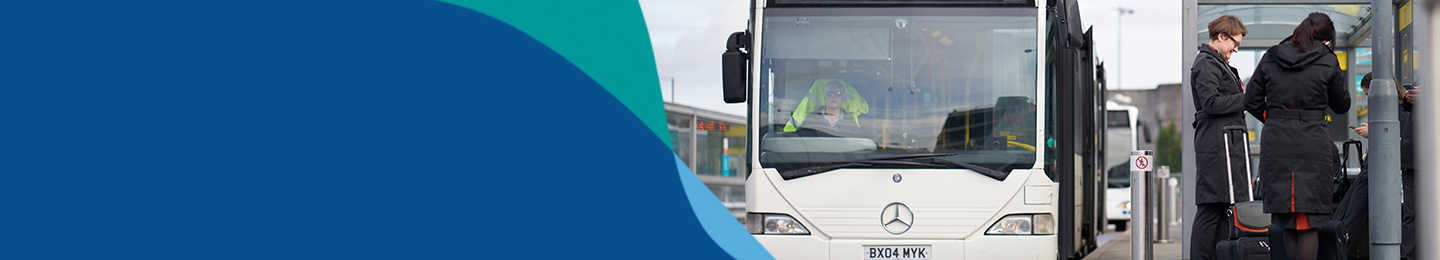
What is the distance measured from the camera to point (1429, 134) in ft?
5.86

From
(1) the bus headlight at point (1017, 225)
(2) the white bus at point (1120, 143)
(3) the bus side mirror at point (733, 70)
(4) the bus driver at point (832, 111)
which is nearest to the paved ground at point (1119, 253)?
(1) the bus headlight at point (1017, 225)

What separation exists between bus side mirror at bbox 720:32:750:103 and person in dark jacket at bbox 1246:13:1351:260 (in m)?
2.88

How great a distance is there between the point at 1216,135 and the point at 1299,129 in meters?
0.83

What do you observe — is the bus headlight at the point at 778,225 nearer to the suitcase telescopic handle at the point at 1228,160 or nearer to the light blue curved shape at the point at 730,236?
the light blue curved shape at the point at 730,236

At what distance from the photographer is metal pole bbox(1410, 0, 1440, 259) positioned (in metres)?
1.77

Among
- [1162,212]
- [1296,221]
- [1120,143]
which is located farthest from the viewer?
[1120,143]

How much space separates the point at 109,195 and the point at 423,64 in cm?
399

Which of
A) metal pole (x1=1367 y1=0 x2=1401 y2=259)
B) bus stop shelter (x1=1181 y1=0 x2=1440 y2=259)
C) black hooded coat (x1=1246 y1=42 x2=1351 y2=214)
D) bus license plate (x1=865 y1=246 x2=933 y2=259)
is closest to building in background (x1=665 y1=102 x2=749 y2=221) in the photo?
bus stop shelter (x1=1181 y1=0 x2=1440 y2=259)

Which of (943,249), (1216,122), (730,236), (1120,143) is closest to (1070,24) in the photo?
(1216,122)

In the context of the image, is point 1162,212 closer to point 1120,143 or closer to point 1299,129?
point 1299,129

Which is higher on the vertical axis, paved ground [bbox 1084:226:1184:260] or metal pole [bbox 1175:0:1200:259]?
metal pole [bbox 1175:0:1200:259]

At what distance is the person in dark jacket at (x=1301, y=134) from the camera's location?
14.9ft

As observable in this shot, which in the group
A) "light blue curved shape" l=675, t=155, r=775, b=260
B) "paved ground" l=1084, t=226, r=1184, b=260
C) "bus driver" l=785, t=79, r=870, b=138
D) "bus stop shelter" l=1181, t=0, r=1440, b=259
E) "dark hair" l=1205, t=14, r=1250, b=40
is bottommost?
"paved ground" l=1084, t=226, r=1184, b=260

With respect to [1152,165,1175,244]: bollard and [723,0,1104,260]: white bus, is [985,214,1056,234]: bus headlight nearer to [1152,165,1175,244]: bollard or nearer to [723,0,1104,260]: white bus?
[723,0,1104,260]: white bus
